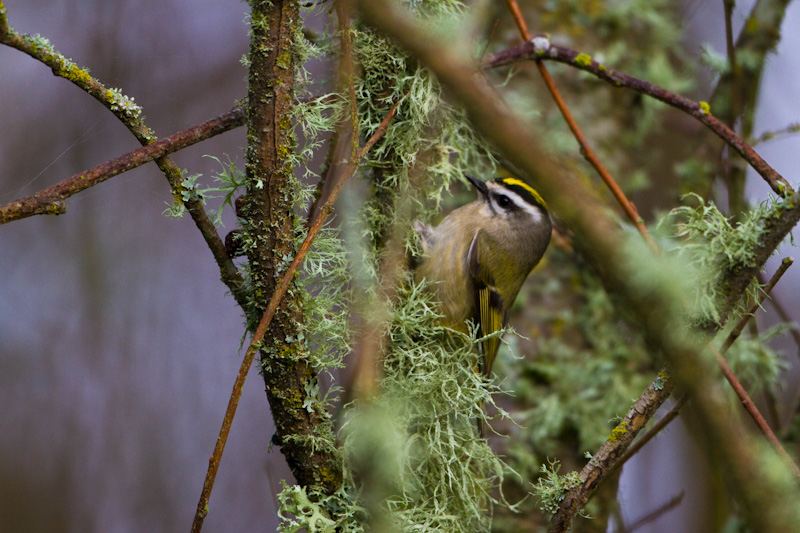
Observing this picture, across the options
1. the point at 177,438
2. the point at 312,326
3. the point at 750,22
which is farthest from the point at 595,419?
the point at 177,438

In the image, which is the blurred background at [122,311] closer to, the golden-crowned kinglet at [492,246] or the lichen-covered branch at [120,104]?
the golden-crowned kinglet at [492,246]

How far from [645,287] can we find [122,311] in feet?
11.8

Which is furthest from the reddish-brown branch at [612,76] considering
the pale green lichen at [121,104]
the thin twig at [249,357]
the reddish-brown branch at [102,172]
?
the pale green lichen at [121,104]

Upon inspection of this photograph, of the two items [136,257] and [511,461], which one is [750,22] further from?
[136,257]

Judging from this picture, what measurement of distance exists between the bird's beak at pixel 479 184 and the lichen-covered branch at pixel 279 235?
1.08 m

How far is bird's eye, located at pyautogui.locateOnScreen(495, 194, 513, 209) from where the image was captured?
8.44 ft


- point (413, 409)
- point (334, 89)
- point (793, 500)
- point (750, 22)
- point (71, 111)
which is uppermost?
point (71, 111)

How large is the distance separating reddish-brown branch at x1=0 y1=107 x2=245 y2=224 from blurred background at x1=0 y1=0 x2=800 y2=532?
7.36 feet

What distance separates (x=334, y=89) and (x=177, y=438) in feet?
9.10

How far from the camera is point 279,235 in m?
1.46

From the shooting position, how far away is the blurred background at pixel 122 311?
141 inches

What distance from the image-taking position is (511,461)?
253 centimetres

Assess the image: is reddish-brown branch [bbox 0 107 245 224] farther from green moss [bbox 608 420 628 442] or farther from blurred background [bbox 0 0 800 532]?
blurred background [bbox 0 0 800 532]

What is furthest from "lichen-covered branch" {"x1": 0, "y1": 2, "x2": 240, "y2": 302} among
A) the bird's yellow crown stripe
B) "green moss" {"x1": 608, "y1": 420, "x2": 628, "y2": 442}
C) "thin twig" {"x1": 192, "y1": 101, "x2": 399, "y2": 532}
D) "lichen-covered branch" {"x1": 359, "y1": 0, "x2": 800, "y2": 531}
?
the bird's yellow crown stripe
